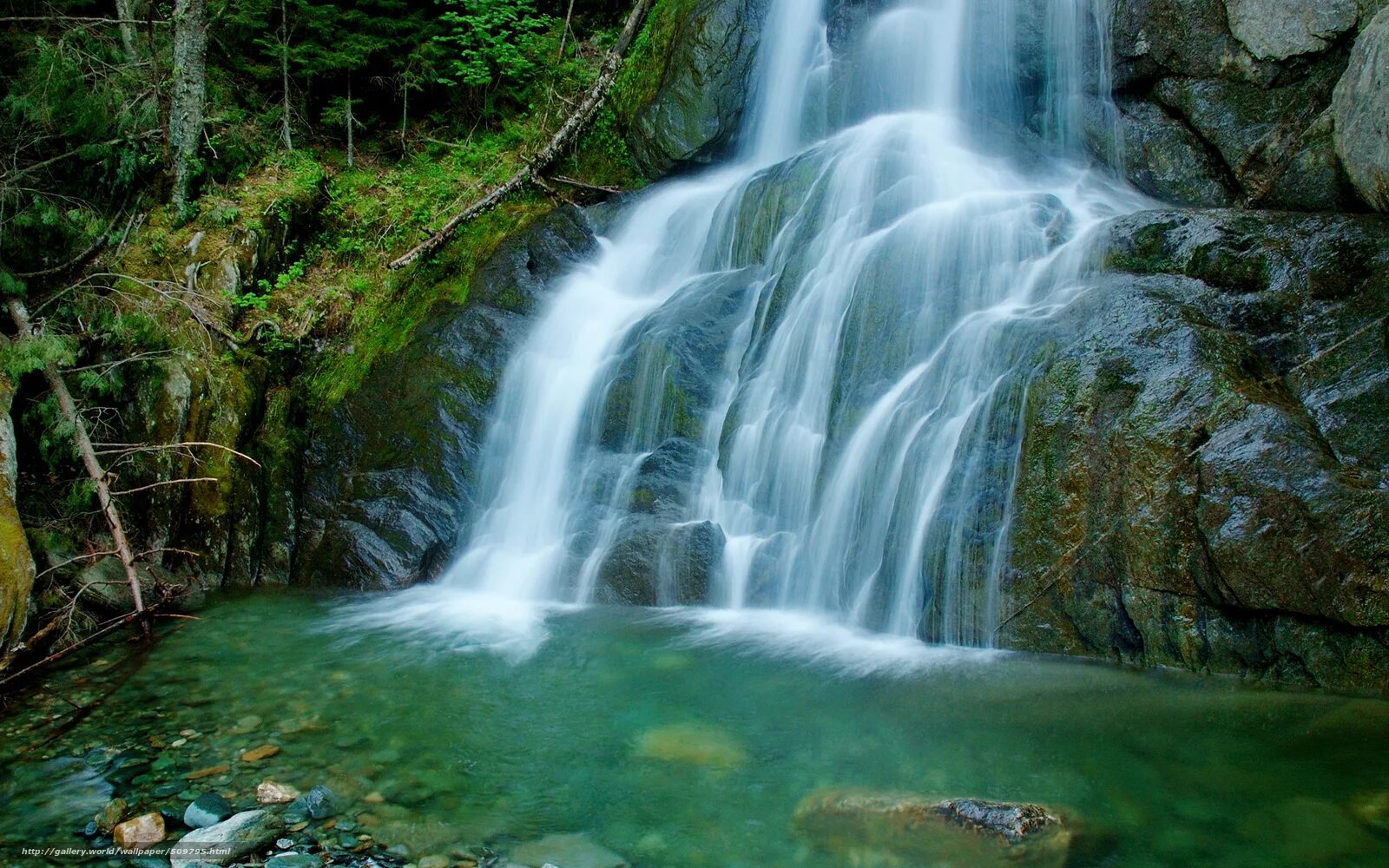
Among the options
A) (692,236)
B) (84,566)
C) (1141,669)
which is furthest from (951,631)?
(84,566)

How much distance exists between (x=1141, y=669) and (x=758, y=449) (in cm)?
337

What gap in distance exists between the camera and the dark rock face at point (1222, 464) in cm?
500

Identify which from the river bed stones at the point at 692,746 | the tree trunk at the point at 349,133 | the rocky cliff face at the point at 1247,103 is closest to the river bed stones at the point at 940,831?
the river bed stones at the point at 692,746

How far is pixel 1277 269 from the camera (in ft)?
19.7

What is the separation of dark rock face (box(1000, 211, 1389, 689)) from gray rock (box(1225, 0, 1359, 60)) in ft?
9.42

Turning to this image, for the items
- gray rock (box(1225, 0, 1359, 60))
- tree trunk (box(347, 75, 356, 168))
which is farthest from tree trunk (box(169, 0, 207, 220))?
gray rock (box(1225, 0, 1359, 60))

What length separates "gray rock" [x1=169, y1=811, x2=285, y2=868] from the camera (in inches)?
149

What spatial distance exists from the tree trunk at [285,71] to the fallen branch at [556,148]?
3.07m

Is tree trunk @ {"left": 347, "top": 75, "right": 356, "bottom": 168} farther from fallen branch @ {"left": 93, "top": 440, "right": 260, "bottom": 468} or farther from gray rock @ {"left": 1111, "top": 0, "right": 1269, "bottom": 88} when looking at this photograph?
gray rock @ {"left": 1111, "top": 0, "right": 1269, "bottom": 88}

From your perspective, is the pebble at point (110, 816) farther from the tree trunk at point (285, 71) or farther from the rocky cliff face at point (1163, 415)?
the tree trunk at point (285, 71)

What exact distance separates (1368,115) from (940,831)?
19.8 feet

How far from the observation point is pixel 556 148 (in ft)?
37.8

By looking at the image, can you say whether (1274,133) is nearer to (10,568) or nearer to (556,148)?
(556,148)

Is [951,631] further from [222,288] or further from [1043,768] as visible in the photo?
[222,288]
